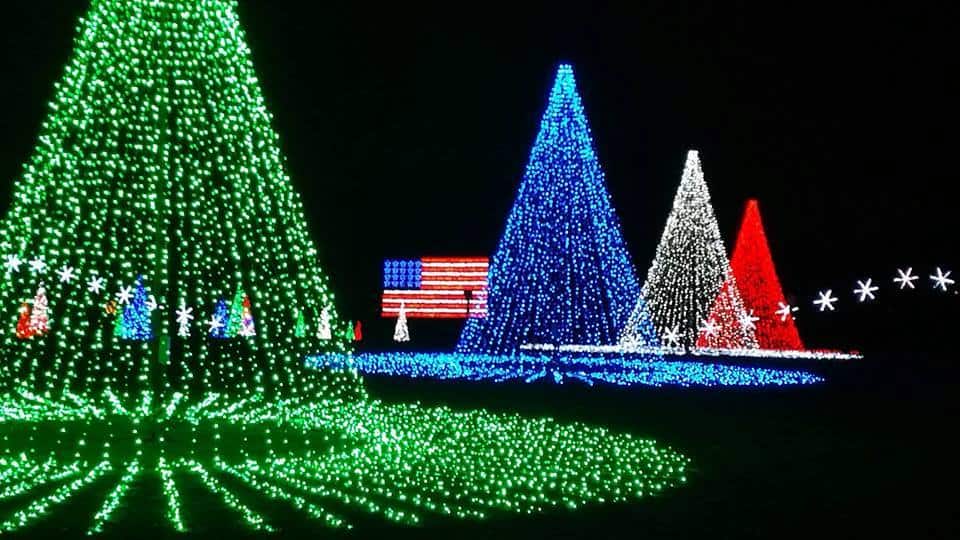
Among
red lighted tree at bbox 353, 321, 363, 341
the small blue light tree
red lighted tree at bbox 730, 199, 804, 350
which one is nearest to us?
the small blue light tree

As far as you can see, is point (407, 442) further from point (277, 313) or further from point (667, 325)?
point (667, 325)

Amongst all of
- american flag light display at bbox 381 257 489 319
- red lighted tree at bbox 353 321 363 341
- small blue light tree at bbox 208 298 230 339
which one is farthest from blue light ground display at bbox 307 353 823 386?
red lighted tree at bbox 353 321 363 341

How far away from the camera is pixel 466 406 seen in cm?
1655

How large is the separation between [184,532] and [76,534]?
2.29 ft

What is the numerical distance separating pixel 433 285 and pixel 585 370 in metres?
24.7

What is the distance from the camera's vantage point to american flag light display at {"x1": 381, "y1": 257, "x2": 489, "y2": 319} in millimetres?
49844

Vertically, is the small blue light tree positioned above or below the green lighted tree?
above

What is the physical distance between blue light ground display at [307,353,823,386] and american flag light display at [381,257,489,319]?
1860 cm

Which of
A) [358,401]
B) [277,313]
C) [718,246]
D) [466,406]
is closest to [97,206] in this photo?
[277,313]

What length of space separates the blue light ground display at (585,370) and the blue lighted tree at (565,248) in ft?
4.07

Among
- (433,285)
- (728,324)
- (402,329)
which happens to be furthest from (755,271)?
(402,329)

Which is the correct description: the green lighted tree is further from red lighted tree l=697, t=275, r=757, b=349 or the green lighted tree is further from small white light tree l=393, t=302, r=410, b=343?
small white light tree l=393, t=302, r=410, b=343

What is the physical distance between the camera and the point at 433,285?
166ft

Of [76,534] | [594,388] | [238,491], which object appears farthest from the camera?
[594,388]
